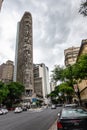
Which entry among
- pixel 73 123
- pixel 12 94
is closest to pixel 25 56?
pixel 12 94

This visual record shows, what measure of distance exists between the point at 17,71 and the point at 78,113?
131 meters

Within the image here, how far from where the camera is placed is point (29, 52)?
438 feet

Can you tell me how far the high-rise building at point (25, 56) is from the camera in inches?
5017

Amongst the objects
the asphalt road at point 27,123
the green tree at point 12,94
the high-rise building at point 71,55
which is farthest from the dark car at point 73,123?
the high-rise building at point 71,55

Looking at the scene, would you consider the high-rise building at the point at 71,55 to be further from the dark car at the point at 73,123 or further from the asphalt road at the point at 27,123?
the dark car at the point at 73,123

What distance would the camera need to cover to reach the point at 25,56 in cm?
13162

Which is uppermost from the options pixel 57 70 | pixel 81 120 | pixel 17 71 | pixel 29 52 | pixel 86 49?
pixel 29 52

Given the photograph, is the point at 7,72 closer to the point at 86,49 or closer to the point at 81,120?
the point at 86,49

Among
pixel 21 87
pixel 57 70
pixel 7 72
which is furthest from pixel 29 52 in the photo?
pixel 57 70

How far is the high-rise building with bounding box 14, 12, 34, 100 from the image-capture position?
127m

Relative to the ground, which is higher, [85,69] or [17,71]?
[17,71]

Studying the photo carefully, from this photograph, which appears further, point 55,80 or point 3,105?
point 3,105

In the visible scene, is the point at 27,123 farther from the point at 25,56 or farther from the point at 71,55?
the point at 71,55

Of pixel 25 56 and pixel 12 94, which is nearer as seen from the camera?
pixel 12 94
